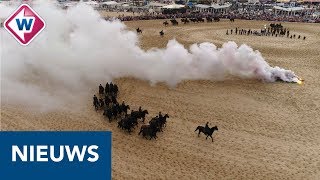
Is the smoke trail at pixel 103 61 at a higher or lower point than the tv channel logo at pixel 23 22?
lower

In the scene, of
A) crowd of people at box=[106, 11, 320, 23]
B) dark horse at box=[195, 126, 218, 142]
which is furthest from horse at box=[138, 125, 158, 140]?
crowd of people at box=[106, 11, 320, 23]

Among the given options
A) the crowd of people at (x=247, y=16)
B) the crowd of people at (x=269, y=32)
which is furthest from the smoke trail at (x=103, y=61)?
the crowd of people at (x=247, y=16)

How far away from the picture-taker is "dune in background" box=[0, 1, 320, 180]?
16172mm

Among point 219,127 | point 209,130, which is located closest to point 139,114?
point 209,130

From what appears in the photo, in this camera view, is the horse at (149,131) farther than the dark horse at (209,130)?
No

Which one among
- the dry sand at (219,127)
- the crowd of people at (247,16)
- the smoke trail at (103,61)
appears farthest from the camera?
the crowd of people at (247,16)

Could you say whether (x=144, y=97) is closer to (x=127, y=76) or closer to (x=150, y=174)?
(x=127, y=76)

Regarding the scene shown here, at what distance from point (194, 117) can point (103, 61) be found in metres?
9.79

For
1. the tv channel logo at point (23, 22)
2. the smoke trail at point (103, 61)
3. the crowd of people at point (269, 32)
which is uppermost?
the tv channel logo at point (23, 22)

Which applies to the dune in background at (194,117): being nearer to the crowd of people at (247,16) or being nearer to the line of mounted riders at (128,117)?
the line of mounted riders at (128,117)

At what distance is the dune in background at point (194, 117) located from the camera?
53.1ft

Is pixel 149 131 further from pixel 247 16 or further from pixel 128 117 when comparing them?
pixel 247 16

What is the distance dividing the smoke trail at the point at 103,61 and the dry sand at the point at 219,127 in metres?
1.28

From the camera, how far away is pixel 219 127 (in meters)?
19.9
